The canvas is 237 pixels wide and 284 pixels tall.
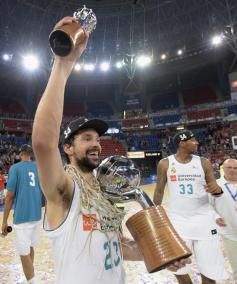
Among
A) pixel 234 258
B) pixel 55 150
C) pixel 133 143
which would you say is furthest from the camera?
pixel 133 143

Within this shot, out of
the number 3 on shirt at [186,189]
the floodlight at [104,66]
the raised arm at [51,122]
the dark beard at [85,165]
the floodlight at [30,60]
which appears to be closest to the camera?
the raised arm at [51,122]

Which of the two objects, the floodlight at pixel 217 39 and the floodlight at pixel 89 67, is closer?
the floodlight at pixel 217 39

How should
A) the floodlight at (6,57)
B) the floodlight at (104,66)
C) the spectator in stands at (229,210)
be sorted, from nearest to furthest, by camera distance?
1. the spectator in stands at (229,210)
2. the floodlight at (6,57)
3. the floodlight at (104,66)

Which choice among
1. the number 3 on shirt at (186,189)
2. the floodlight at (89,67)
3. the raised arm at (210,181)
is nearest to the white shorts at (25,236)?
the number 3 on shirt at (186,189)

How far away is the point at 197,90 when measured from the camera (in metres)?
33.6

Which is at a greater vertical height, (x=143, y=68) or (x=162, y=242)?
(x=143, y=68)

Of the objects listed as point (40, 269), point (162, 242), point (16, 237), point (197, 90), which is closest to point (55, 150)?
point (162, 242)

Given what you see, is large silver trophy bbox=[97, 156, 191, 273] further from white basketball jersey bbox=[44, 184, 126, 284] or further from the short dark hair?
the short dark hair

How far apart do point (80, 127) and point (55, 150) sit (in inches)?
18.2

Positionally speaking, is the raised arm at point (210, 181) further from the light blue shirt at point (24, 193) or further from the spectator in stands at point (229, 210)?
the light blue shirt at point (24, 193)

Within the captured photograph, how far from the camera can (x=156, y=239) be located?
3.81 ft

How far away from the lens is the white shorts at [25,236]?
3584 millimetres

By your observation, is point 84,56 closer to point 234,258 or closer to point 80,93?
point 80,93

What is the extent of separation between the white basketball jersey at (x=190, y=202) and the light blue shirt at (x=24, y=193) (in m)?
1.91
